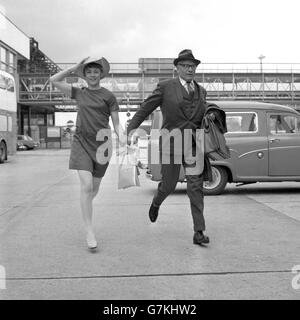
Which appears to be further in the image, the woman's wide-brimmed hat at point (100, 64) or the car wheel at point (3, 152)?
the car wheel at point (3, 152)

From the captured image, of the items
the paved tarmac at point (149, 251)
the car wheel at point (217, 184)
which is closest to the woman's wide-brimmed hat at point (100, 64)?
the paved tarmac at point (149, 251)

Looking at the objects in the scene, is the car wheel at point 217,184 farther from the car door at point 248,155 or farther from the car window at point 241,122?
the car window at point 241,122

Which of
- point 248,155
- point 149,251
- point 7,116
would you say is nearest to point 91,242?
point 149,251

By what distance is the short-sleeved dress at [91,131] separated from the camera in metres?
4.98

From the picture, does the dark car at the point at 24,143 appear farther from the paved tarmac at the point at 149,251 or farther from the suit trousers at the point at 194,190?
the suit trousers at the point at 194,190

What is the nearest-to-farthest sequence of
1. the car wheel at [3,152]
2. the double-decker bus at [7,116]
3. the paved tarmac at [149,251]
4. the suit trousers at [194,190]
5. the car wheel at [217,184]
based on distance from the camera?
the paved tarmac at [149,251] → the suit trousers at [194,190] → the car wheel at [217,184] → the car wheel at [3,152] → the double-decker bus at [7,116]

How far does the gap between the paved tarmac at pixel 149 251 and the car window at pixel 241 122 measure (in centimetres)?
155

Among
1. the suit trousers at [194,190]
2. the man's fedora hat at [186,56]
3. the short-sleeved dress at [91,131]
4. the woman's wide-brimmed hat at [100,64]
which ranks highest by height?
the man's fedora hat at [186,56]

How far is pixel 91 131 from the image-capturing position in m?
4.97

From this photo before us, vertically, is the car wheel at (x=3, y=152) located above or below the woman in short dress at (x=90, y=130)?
below

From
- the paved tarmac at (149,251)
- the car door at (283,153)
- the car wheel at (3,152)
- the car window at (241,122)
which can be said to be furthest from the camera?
the car wheel at (3,152)

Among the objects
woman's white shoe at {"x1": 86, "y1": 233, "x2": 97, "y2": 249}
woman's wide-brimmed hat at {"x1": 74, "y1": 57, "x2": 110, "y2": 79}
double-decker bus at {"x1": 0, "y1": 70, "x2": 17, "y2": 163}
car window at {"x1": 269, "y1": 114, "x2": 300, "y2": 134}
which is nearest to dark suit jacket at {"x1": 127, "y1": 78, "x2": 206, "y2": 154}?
woman's wide-brimmed hat at {"x1": 74, "y1": 57, "x2": 110, "y2": 79}

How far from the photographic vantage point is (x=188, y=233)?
19.2ft
